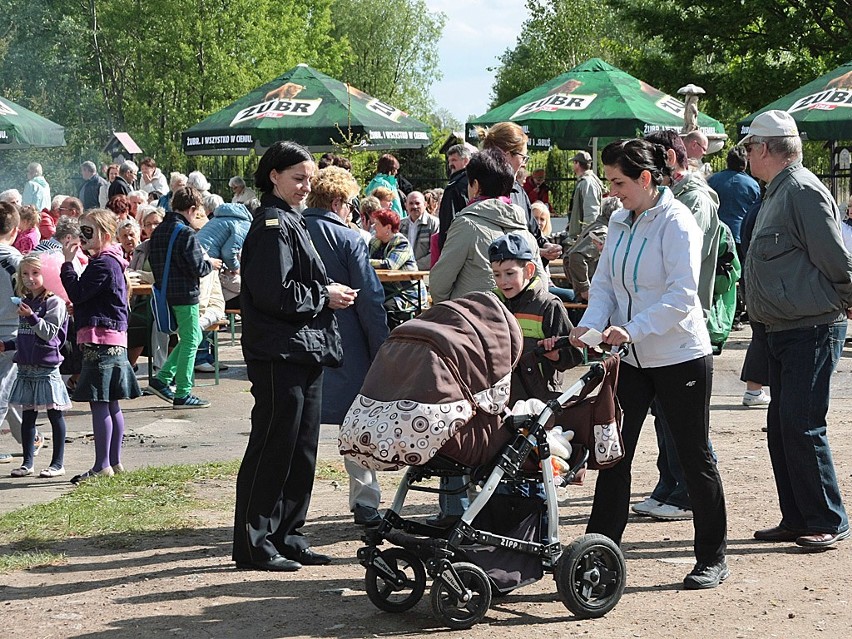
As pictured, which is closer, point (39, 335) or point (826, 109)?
point (39, 335)

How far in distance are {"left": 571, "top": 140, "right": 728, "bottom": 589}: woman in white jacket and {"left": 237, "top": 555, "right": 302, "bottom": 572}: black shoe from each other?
1449 millimetres

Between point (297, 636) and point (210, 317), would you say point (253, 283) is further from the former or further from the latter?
point (210, 317)

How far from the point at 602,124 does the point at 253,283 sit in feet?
40.3

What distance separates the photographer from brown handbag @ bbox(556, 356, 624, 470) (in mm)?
5441

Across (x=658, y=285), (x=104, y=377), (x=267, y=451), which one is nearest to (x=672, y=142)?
(x=658, y=285)

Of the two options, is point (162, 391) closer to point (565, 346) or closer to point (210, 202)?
point (210, 202)

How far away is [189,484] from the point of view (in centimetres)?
820

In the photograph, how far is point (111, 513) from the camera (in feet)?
24.3

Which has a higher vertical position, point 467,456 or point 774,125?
point 774,125

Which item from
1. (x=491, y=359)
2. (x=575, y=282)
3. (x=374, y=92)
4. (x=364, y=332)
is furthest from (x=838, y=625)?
(x=374, y=92)

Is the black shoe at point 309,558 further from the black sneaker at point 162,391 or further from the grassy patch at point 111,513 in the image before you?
the black sneaker at point 162,391

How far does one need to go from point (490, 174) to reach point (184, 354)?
5239 millimetres

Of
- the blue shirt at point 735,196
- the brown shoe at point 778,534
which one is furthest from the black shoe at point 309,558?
the blue shirt at point 735,196

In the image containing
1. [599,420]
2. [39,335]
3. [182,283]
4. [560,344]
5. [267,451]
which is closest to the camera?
[599,420]
